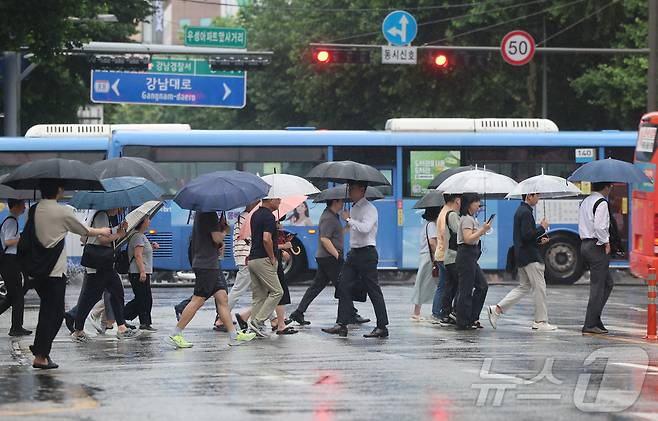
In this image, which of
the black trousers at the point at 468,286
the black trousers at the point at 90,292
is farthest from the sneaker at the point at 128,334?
the black trousers at the point at 468,286

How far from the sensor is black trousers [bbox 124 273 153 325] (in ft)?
52.6

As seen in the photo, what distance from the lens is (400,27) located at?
2911 cm

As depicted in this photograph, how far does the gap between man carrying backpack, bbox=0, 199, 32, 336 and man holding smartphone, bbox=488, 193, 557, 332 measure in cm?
536

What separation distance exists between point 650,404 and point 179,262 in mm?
15523

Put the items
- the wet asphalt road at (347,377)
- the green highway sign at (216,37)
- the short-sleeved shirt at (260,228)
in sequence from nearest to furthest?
1. the wet asphalt road at (347,377)
2. the short-sleeved shirt at (260,228)
3. the green highway sign at (216,37)

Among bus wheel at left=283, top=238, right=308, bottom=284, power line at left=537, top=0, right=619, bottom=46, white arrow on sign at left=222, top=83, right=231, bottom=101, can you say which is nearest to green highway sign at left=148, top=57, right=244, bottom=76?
white arrow on sign at left=222, top=83, right=231, bottom=101

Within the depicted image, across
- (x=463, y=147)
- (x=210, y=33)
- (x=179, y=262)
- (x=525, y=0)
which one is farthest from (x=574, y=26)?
(x=179, y=262)

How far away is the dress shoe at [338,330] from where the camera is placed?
15281mm

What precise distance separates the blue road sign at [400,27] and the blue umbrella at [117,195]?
14542mm

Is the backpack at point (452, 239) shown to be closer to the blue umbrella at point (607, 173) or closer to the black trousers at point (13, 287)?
the blue umbrella at point (607, 173)

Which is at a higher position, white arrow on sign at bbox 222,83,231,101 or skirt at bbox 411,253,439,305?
white arrow on sign at bbox 222,83,231,101

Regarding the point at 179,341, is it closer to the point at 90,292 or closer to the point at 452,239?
the point at 90,292

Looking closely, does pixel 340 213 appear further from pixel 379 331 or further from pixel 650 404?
pixel 650 404

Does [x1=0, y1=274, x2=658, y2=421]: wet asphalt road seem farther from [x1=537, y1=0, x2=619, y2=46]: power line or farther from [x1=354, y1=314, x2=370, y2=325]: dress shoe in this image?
[x1=537, y1=0, x2=619, y2=46]: power line
